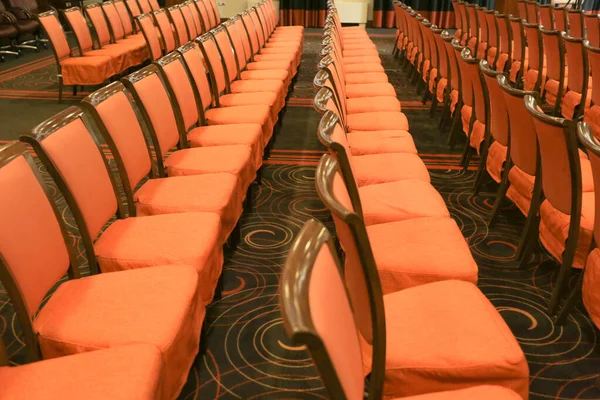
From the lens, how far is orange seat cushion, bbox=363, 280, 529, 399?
51.7 inches

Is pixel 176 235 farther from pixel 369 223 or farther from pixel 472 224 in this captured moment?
pixel 472 224

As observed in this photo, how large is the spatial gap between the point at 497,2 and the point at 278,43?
4563mm

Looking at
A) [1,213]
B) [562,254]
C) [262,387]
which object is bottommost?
[262,387]

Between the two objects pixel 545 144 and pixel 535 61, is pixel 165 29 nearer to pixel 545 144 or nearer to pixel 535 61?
pixel 535 61

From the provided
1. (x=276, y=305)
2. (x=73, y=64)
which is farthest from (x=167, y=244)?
(x=73, y=64)

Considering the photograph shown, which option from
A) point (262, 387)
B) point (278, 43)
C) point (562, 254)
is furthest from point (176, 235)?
point (278, 43)

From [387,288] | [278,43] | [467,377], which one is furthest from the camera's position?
[278,43]

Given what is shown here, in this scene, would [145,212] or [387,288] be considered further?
[145,212]

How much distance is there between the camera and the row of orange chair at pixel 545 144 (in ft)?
6.25

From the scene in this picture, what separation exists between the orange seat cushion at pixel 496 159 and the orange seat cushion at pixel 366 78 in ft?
4.71

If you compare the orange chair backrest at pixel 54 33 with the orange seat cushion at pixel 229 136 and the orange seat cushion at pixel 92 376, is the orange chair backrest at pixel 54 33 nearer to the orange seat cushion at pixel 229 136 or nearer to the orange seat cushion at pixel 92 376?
the orange seat cushion at pixel 229 136

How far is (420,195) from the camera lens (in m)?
2.20

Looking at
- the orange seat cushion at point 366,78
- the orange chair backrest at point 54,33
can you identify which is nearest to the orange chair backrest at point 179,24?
the orange chair backrest at point 54,33

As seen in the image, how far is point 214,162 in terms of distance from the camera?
Result: 102 inches
